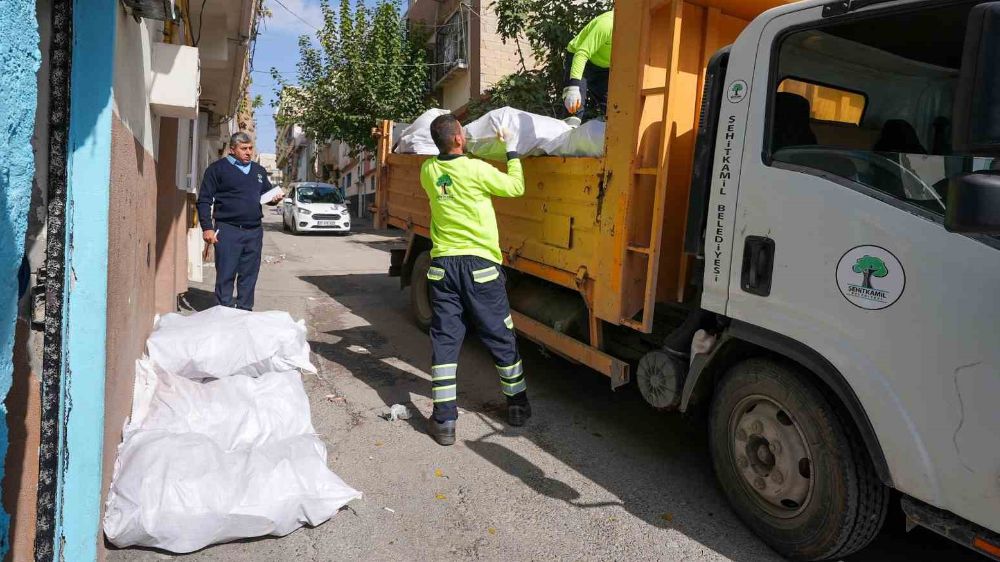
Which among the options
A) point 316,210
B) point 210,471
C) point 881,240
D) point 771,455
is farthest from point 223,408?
point 316,210

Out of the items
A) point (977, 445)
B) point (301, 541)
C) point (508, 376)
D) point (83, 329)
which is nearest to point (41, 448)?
point (83, 329)

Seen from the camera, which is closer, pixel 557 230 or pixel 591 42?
pixel 557 230

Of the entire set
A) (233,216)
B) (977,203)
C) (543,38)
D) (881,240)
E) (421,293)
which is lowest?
(421,293)

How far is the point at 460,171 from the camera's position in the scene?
4.09 meters

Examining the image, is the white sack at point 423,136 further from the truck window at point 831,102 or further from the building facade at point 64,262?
the truck window at point 831,102

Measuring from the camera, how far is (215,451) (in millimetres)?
2926

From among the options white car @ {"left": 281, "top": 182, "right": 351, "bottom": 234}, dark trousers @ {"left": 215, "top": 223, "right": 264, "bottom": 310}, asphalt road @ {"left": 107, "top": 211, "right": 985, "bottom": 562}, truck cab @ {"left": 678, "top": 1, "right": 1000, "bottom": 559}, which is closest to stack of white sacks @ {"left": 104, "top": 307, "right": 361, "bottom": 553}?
asphalt road @ {"left": 107, "top": 211, "right": 985, "bottom": 562}

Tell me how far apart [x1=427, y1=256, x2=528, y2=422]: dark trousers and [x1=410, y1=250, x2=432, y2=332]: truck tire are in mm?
2413

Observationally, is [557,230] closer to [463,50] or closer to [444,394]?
[444,394]

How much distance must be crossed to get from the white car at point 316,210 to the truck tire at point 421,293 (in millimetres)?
13058

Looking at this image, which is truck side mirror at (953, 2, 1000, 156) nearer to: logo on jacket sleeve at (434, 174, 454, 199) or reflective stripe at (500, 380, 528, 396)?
logo on jacket sleeve at (434, 174, 454, 199)

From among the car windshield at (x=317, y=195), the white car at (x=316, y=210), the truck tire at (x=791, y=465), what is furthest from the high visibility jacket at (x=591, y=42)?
the car windshield at (x=317, y=195)

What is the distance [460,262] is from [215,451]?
1720mm

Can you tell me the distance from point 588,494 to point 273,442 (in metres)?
1.56
